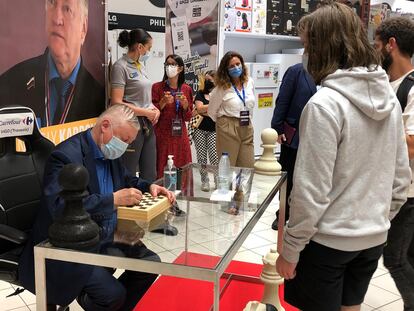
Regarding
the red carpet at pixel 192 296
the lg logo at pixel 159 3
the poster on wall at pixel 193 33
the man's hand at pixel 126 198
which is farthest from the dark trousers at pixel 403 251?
the poster on wall at pixel 193 33

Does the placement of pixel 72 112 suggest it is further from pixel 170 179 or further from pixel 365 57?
pixel 365 57

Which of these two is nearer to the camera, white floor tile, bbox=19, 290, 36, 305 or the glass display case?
the glass display case

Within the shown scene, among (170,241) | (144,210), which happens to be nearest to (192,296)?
(144,210)

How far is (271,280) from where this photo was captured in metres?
2.25

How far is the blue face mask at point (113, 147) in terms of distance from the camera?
2.04 meters

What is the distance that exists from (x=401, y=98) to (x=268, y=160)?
0.78 m

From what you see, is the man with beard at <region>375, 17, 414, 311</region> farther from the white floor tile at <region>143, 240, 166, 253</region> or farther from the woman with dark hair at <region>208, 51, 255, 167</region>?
the woman with dark hair at <region>208, 51, 255, 167</region>

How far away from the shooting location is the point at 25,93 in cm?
313

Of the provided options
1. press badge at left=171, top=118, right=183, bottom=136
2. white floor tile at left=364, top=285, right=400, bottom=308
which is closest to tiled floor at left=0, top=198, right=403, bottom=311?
white floor tile at left=364, top=285, right=400, bottom=308

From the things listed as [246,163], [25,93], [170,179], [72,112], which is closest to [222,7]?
[246,163]

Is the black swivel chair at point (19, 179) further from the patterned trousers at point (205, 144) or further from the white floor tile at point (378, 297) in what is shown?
the patterned trousers at point (205, 144)

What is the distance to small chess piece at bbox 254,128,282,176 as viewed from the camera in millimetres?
2596

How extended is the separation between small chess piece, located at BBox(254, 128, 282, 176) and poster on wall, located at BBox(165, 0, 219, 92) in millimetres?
3346

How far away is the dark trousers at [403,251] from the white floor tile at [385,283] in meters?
0.73
